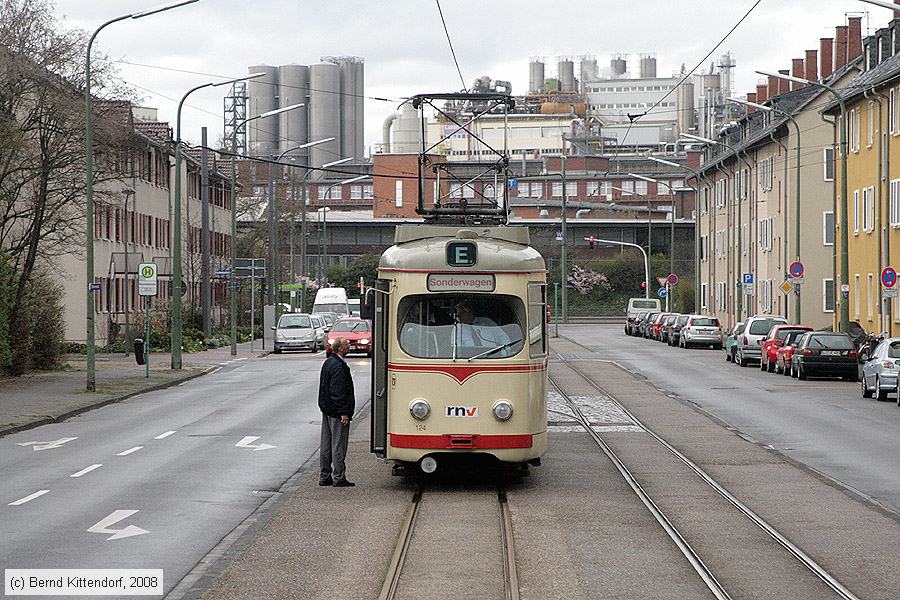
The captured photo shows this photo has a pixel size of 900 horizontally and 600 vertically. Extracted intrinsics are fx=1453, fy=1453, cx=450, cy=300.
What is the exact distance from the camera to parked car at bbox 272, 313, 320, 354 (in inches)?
2426

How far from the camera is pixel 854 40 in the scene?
71625mm

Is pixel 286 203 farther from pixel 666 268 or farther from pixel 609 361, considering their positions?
pixel 609 361

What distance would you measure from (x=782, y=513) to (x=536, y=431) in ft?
10.0

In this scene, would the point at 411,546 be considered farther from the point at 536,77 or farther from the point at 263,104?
the point at 536,77

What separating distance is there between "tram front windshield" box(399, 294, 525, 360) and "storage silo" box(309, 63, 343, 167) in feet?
430

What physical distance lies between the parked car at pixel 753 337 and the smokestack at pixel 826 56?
26.5m

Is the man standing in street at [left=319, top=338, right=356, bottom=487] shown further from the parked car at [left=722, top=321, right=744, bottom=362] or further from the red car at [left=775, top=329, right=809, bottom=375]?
the parked car at [left=722, top=321, right=744, bottom=362]

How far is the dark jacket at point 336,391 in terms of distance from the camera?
1653cm

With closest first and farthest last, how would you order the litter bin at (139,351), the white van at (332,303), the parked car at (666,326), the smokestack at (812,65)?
1. the litter bin at (139,351)
2. the parked car at (666,326)
3. the smokestack at (812,65)
4. the white van at (332,303)

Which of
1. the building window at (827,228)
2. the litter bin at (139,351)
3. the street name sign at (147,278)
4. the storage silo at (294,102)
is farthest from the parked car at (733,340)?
the storage silo at (294,102)

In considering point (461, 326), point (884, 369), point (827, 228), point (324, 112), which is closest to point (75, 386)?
point (884, 369)

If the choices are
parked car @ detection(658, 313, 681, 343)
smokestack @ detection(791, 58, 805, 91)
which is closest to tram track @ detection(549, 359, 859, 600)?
parked car @ detection(658, 313, 681, 343)

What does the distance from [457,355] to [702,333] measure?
170 ft

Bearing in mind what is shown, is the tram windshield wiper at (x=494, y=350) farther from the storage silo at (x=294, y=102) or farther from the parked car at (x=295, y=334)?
the storage silo at (x=294, y=102)
